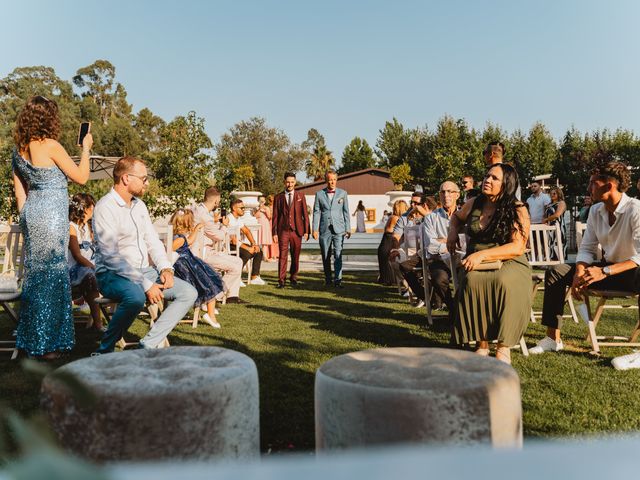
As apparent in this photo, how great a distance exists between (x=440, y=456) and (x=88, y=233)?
26.4 feet

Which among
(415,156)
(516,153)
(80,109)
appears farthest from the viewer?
(80,109)

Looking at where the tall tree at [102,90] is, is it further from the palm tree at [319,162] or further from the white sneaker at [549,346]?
the white sneaker at [549,346]

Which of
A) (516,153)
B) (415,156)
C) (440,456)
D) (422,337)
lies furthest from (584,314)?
(415,156)

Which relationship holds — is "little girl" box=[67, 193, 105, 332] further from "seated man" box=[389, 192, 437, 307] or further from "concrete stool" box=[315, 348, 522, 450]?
"concrete stool" box=[315, 348, 522, 450]

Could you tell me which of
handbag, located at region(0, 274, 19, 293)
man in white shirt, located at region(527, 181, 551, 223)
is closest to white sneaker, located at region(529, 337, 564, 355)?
handbag, located at region(0, 274, 19, 293)

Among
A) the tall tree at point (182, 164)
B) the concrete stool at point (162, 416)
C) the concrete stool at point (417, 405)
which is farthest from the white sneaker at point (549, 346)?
the tall tree at point (182, 164)

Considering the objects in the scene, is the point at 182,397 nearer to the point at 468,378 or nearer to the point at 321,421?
the point at 321,421

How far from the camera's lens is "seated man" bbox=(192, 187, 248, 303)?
8.77 meters

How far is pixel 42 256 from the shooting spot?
532 cm

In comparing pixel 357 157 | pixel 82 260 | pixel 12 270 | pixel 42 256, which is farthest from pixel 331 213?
pixel 357 157

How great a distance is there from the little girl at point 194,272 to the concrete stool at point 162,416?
450 cm

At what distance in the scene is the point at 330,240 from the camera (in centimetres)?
1166

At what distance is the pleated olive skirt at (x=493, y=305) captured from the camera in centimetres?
507

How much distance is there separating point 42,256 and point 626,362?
5274 mm
